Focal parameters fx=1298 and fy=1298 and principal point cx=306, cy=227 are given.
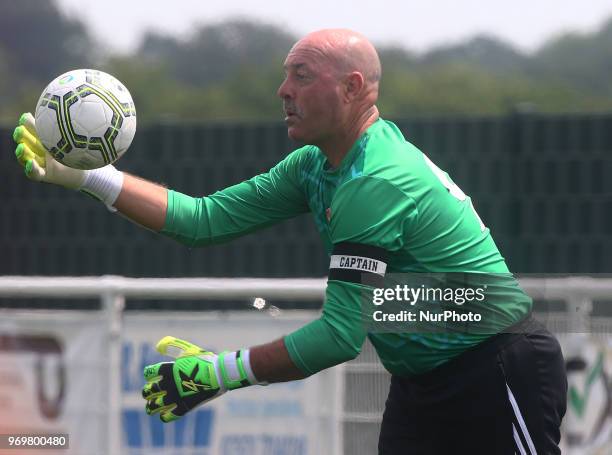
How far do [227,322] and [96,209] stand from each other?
398 centimetres

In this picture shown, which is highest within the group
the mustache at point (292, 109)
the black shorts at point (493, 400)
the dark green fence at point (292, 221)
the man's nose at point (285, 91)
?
the dark green fence at point (292, 221)

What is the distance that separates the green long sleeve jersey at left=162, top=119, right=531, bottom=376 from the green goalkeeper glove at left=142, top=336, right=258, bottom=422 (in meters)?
0.21

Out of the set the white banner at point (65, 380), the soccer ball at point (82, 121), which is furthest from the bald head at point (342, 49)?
the white banner at point (65, 380)

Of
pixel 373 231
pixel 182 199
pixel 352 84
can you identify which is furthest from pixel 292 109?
pixel 182 199

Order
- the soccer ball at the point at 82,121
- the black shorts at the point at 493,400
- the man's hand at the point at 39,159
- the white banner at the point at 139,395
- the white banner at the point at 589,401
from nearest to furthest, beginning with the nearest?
the black shorts at the point at 493,400 → the soccer ball at the point at 82,121 → the man's hand at the point at 39,159 → the white banner at the point at 589,401 → the white banner at the point at 139,395

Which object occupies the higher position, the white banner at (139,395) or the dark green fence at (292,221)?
the dark green fence at (292,221)

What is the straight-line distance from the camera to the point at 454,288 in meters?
4.63

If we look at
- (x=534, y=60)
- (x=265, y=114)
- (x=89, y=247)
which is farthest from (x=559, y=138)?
(x=534, y=60)

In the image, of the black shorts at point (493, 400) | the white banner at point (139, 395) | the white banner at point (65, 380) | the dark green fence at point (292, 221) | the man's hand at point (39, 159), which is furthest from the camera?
the dark green fence at point (292, 221)

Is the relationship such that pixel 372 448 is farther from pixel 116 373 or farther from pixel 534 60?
pixel 534 60

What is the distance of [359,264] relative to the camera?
429cm

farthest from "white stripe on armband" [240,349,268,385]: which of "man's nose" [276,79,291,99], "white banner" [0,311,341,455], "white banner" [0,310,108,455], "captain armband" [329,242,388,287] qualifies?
"white banner" [0,310,108,455]

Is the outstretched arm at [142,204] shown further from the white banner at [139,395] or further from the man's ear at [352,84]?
the white banner at [139,395]

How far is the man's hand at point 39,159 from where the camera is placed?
4.98 m
